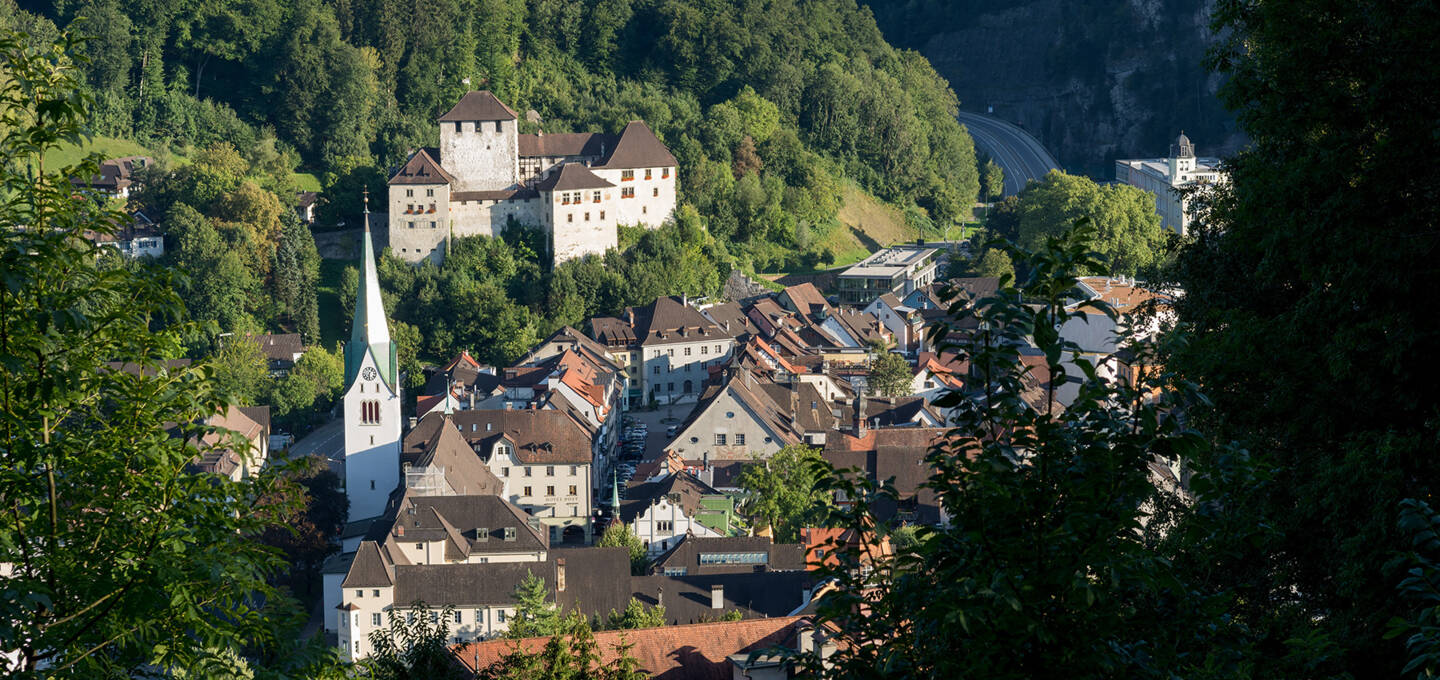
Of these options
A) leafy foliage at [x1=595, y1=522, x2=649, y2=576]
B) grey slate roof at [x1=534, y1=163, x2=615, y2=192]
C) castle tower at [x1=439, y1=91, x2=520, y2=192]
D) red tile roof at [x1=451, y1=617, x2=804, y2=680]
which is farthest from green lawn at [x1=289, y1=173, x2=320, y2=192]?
red tile roof at [x1=451, y1=617, x2=804, y2=680]

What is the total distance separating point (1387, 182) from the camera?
1114 centimetres

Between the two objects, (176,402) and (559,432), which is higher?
(176,402)

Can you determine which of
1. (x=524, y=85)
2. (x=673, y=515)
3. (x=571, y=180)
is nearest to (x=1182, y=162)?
(x=524, y=85)

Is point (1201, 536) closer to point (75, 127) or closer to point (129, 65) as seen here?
point (75, 127)

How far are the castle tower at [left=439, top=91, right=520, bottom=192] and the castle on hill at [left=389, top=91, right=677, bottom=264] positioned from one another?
4cm

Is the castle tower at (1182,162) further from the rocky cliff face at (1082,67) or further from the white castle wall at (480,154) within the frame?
the white castle wall at (480,154)

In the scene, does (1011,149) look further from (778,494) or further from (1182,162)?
(778,494)

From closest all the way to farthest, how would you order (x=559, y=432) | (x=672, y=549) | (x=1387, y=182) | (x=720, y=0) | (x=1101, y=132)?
(x=1387, y=182)
(x=672, y=549)
(x=559, y=432)
(x=720, y=0)
(x=1101, y=132)

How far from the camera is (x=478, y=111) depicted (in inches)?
2491

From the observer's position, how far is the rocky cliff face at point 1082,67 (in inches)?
4491

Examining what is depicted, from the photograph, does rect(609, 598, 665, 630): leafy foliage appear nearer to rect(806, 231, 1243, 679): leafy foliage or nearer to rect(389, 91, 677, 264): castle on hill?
rect(806, 231, 1243, 679): leafy foliage

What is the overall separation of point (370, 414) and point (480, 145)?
19133 millimetres

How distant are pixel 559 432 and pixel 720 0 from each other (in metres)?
42.7

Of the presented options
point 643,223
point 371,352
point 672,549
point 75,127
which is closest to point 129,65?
point 643,223
